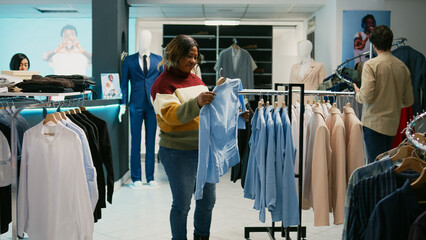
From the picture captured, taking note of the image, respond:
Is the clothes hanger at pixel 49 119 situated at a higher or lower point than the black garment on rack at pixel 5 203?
higher

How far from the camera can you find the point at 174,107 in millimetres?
2930

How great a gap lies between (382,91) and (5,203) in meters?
2.97

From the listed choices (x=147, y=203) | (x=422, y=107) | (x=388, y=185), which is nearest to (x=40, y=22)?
(x=147, y=203)

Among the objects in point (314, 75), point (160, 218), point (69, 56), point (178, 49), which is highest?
point (69, 56)

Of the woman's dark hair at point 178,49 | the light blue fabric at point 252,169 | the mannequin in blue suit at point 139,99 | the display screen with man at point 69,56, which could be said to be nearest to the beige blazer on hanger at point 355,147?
the light blue fabric at point 252,169

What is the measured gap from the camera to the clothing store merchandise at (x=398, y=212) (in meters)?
1.72

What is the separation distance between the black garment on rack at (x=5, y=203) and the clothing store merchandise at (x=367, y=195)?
219 cm

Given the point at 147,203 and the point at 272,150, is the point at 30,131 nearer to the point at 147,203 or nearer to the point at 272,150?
the point at 272,150

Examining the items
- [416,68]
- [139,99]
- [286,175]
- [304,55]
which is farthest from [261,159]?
[304,55]

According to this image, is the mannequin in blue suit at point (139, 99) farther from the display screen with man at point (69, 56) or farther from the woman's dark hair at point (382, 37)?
the display screen with man at point (69, 56)

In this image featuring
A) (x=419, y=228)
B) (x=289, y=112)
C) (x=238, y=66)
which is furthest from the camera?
(x=238, y=66)

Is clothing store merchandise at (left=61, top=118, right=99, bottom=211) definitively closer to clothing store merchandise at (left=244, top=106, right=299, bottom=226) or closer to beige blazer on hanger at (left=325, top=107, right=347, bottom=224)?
clothing store merchandise at (left=244, top=106, right=299, bottom=226)

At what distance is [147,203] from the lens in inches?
217

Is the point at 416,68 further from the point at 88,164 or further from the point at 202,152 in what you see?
the point at 88,164
